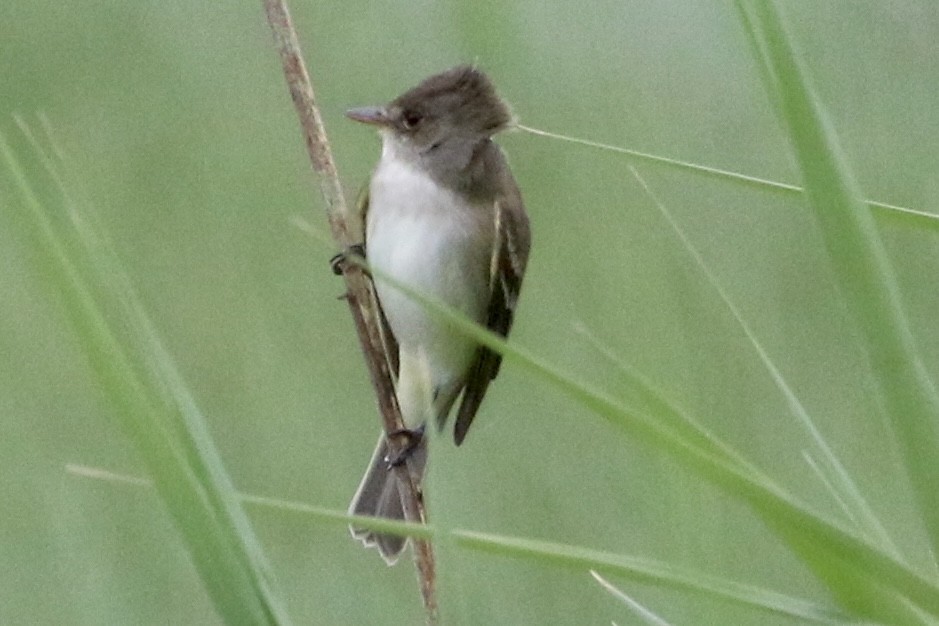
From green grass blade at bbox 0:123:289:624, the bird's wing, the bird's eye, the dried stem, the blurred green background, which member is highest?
green grass blade at bbox 0:123:289:624

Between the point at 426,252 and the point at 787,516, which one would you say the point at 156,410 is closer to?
the point at 787,516

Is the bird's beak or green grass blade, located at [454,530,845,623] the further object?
the bird's beak

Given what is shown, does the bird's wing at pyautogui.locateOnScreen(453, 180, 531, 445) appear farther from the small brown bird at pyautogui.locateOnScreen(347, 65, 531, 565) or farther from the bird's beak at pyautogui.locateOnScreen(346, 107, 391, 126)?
the bird's beak at pyautogui.locateOnScreen(346, 107, 391, 126)

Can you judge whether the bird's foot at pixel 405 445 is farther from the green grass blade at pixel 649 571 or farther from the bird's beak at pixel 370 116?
the green grass blade at pixel 649 571

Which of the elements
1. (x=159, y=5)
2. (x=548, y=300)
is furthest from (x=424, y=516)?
(x=159, y=5)

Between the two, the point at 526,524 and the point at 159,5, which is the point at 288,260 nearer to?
the point at 159,5

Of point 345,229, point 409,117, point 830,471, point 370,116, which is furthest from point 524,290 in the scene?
point 830,471

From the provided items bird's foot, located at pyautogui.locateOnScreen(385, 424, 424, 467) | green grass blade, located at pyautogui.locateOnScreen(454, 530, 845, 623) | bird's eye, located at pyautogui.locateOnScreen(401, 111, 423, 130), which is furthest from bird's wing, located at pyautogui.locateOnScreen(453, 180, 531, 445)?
green grass blade, located at pyautogui.locateOnScreen(454, 530, 845, 623)
